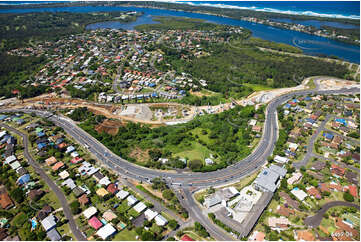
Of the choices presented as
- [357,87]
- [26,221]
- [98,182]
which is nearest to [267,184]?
[98,182]

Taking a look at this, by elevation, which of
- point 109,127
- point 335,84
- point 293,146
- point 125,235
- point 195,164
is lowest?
point 125,235

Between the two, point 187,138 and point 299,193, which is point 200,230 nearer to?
point 299,193

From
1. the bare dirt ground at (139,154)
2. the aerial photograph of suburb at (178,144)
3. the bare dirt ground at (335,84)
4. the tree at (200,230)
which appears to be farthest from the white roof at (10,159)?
the bare dirt ground at (335,84)

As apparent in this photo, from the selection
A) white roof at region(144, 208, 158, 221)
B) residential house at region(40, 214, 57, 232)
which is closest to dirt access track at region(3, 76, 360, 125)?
residential house at region(40, 214, 57, 232)

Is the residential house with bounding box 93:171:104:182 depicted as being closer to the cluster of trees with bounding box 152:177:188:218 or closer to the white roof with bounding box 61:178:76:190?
the white roof with bounding box 61:178:76:190

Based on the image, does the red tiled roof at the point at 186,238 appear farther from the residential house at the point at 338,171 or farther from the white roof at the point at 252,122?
the white roof at the point at 252,122

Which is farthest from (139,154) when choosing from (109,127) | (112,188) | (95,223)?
(95,223)

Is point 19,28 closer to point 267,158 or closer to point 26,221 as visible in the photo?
point 26,221
